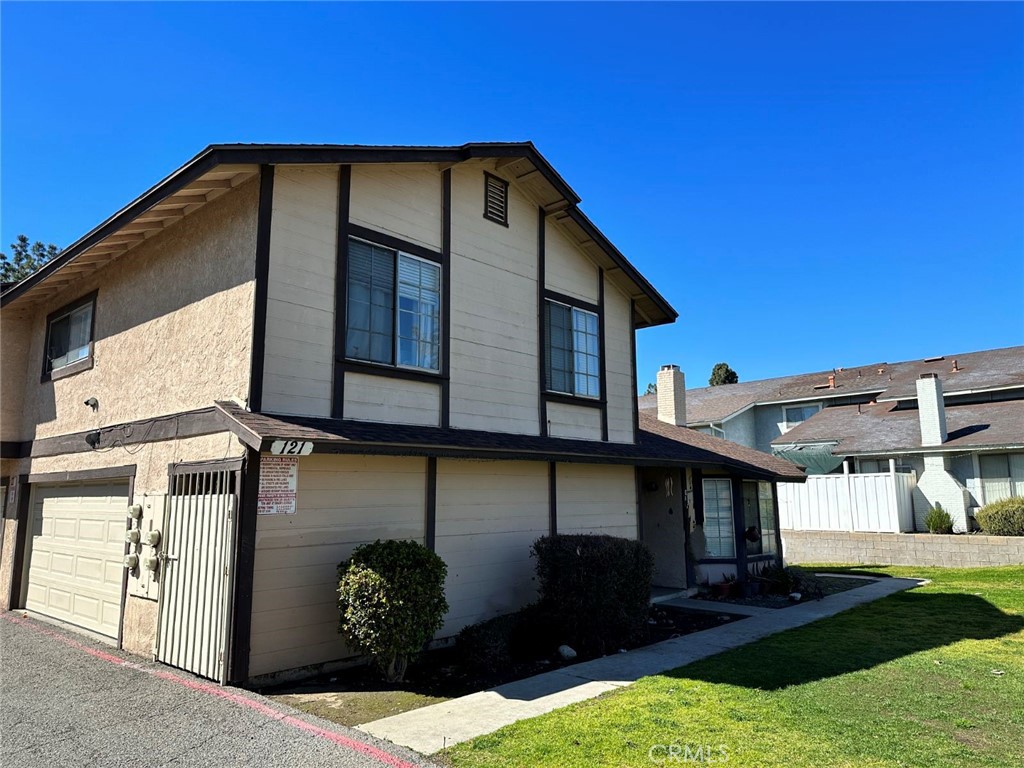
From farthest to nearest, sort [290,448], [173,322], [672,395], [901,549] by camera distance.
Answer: [672,395] → [901,549] → [173,322] → [290,448]

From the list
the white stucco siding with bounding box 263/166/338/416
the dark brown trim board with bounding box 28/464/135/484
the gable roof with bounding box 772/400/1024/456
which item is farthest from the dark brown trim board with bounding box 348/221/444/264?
the gable roof with bounding box 772/400/1024/456

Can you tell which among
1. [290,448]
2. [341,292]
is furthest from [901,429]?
[290,448]

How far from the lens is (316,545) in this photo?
309 inches

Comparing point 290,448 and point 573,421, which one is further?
point 573,421

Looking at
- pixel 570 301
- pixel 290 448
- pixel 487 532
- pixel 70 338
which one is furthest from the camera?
pixel 570 301

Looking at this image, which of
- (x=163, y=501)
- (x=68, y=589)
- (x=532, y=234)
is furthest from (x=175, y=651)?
(x=532, y=234)

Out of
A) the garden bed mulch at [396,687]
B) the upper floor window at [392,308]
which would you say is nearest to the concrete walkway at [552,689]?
the garden bed mulch at [396,687]

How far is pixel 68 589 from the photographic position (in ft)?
35.9

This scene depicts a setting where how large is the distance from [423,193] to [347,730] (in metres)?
7.22

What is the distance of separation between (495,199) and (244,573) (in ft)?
23.2

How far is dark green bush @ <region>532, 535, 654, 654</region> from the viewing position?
9000 mm

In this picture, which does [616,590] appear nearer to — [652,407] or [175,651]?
[175,651]

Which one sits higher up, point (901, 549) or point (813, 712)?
point (901, 549)

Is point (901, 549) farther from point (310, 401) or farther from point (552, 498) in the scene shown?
point (310, 401)
